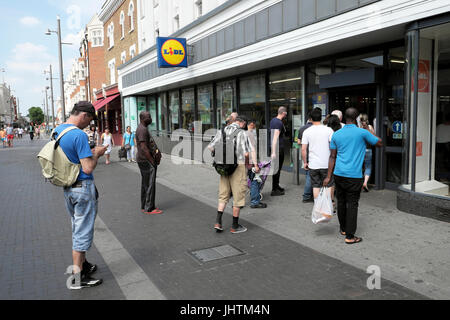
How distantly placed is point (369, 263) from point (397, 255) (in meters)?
0.47

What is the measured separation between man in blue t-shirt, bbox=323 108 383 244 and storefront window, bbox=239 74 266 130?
6987 mm

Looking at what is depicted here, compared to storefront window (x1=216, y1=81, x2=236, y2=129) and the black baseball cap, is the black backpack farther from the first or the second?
storefront window (x1=216, y1=81, x2=236, y2=129)

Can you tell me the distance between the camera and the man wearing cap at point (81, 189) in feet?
11.6

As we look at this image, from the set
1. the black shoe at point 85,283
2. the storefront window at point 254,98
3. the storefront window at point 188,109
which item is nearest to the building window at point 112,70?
the storefront window at point 188,109

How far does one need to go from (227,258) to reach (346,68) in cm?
626

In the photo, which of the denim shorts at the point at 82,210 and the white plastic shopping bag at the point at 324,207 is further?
the white plastic shopping bag at the point at 324,207

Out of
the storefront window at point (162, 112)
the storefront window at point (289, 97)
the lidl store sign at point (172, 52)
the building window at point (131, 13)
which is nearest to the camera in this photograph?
the storefront window at point (289, 97)

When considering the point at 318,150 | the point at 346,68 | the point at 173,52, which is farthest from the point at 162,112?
the point at 318,150

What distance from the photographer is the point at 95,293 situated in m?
3.62

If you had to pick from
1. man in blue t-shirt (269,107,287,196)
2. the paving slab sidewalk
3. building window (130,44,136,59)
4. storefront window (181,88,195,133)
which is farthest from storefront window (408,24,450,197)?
building window (130,44,136,59)

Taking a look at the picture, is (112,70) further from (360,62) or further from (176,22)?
(360,62)

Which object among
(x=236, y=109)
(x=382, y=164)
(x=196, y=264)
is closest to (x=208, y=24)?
(x=236, y=109)

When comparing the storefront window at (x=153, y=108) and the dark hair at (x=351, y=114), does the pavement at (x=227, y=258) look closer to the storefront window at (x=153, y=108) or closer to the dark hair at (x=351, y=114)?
the dark hair at (x=351, y=114)
